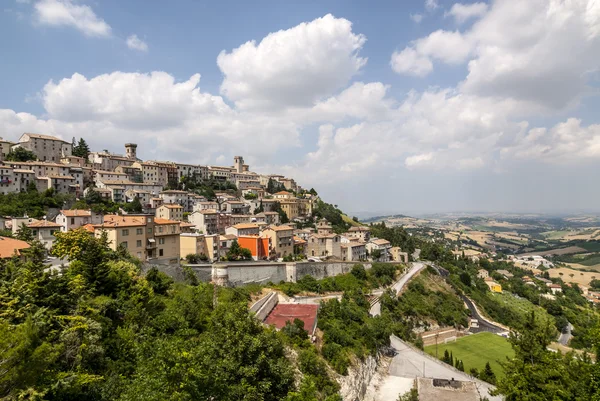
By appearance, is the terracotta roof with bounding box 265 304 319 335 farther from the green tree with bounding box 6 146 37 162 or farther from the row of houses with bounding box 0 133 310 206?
the green tree with bounding box 6 146 37 162

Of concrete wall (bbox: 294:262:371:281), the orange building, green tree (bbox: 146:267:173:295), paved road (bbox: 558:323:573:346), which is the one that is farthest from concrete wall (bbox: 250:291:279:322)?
paved road (bbox: 558:323:573:346)

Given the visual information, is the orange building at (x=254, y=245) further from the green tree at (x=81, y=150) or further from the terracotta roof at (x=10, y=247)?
the green tree at (x=81, y=150)

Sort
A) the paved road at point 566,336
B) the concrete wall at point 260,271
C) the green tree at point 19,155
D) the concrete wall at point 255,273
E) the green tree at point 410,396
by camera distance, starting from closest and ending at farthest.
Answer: the green tree at point 410,396 → the concrete wall at point 260,271 → the concrete wall at point 255,273 → the paved road at point 566,336 → the green tree at point 19,155

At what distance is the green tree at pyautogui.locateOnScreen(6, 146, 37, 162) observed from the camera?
179ft

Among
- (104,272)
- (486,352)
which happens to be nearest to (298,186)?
(486,352)

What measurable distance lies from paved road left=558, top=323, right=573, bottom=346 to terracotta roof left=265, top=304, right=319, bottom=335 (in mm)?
43731

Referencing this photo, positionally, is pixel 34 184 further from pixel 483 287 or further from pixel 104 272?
pixel 483 287

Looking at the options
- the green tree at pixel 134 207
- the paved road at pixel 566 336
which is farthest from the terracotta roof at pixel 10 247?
the paved road at pixel 566 336

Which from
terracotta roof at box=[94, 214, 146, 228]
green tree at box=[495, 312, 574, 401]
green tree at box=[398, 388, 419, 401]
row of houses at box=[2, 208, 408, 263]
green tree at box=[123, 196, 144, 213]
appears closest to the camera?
green tree at box=[495, 312, 574, 401]

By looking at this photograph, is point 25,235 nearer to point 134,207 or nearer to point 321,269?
point 134,207

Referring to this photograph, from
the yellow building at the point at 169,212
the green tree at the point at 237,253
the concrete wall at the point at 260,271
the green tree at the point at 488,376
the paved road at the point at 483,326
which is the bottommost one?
the paved road at the point at 483,326

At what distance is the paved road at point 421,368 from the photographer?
27.5 meters

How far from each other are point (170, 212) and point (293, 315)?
3228cm

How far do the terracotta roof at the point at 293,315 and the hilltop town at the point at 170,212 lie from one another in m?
12.2
